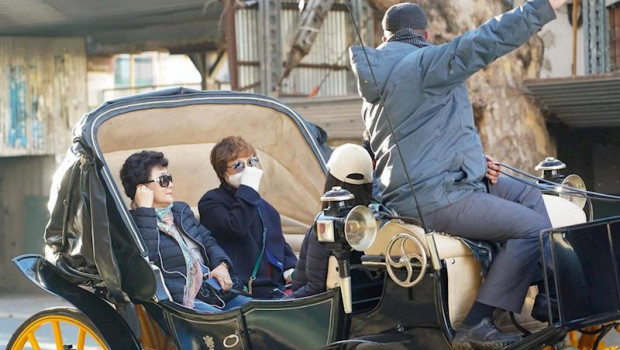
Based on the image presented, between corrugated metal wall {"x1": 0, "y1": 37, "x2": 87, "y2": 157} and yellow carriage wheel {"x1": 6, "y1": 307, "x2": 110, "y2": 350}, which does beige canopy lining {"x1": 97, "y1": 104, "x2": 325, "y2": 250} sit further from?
corrugated metal wall {"x1": 0, "y1": 37, "x2": 87, "y2": 157}

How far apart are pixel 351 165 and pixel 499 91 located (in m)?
5.63

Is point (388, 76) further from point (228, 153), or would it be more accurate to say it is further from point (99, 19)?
point (99, 19)

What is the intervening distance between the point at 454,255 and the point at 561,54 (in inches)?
316

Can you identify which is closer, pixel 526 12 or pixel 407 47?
pixel 526 12

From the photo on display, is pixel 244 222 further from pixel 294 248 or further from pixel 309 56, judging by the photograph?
pixel 309 56

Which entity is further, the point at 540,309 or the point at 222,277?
the point at 222,277

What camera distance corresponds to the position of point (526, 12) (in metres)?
4.36

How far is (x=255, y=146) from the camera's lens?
7.08m

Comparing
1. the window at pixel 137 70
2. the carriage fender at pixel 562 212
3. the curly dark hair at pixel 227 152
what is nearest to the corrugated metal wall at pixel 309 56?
the curly dark hair at pixel 227 152

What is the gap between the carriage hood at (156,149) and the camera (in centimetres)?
541

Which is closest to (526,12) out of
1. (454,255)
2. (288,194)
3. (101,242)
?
(454,255)

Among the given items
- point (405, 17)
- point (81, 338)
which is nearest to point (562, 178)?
point (405, 17)

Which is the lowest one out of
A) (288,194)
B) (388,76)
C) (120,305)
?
(120,305)

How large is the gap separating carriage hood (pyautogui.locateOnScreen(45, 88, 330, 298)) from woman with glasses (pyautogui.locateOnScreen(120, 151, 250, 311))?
5.5 inches
